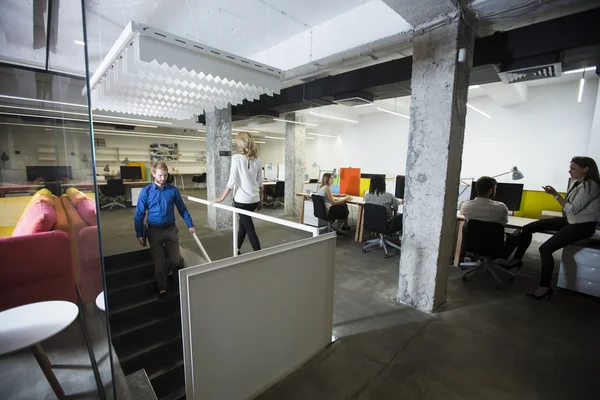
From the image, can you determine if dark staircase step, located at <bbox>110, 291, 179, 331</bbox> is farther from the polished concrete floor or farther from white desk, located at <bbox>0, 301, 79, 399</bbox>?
the polished concrete floor

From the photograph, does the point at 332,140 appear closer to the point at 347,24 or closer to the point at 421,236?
the point at 347,24

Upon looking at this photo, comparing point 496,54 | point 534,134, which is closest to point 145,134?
point 496,54

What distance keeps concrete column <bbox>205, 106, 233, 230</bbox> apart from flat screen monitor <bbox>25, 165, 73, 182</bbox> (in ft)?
10.3

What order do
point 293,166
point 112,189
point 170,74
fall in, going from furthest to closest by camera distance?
point 112,189 < point 293,166 < point 170,74

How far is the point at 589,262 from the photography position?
281 cm

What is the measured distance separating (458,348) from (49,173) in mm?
3518

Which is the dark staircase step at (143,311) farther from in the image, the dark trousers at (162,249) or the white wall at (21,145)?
the white wall at (21,145)

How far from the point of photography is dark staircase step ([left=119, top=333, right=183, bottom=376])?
85.0 inches

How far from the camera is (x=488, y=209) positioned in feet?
10.1

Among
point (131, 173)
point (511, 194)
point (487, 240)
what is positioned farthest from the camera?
point (131, 173)

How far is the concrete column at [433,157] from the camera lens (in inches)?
89.1

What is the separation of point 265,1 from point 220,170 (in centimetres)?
332

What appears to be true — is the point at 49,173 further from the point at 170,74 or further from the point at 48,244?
the point at 170,74

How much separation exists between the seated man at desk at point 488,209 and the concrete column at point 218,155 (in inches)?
166
